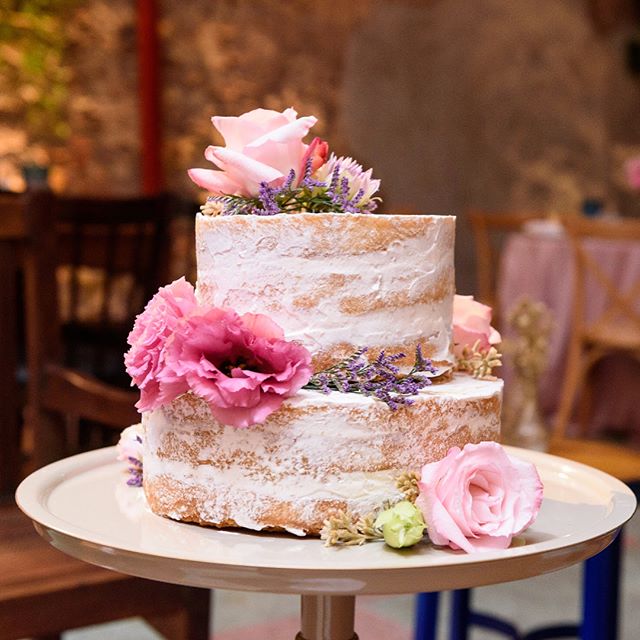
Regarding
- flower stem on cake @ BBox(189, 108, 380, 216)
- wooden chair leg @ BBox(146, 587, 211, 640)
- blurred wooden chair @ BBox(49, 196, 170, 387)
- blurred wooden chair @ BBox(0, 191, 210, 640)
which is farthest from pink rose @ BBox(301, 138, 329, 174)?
blurred wooden chair @ BBox(49, 196, 170, 387)

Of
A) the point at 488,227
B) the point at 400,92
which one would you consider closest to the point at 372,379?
the point at 488,227

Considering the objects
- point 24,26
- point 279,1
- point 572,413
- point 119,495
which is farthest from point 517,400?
point 279,1

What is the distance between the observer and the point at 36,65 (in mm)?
5012

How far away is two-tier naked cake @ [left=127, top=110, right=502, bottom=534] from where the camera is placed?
0.89m

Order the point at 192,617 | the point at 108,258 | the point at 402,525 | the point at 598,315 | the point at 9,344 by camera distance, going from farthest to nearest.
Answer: the point at 598,315, the point at 108,258, the point at 9,344, the point at 192,617, the point at 402,525

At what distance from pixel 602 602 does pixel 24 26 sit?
4.23 metres

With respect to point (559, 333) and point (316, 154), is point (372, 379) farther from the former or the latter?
point (559, 333)

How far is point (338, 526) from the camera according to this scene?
0.89 m

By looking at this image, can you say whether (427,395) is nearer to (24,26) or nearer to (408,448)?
(408,448)

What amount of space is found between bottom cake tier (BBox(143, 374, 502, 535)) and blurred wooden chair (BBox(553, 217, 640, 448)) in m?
2.96

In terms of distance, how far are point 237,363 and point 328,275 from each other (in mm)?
142

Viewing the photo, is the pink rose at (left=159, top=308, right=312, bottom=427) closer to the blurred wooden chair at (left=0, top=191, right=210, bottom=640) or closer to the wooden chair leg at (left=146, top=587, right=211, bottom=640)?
the blurred wooden chair at (left=0, top=191, right=210, bottom=640)

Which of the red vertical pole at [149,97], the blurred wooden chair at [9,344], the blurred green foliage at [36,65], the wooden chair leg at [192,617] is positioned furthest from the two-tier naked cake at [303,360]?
the red vertical pole at [149,97]

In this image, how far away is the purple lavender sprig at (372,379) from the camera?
924mm
